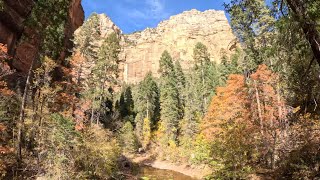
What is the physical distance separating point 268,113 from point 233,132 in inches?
295

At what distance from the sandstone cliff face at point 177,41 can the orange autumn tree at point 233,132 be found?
85.6 metres

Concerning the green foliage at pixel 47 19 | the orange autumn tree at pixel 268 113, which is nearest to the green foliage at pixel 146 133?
the orange autumn tree at pixel 268 113

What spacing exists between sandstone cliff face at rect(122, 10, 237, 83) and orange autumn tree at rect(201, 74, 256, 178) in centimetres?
8558

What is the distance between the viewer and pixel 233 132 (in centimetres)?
1952

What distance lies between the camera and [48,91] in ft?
69.7

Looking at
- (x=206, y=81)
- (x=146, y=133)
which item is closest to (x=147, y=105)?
(x=146, y=133)

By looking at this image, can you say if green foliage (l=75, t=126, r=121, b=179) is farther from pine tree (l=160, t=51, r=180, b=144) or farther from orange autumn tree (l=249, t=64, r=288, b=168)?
pine tree (l=160, t=51, r=180, b=144)

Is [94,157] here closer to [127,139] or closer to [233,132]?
[233,132]

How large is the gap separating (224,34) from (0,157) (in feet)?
410

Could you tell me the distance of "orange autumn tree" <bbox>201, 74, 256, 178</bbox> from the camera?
18016 mm

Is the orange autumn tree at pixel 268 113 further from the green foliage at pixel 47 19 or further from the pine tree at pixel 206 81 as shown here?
the pine tree at pixel 206 81

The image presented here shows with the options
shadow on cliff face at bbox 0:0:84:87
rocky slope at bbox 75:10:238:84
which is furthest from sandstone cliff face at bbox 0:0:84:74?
rocky slope at bbox 75:10:238:84

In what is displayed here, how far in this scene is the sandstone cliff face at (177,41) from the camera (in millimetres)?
124500

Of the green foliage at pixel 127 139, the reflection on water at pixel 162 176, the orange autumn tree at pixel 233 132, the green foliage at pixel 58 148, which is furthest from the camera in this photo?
the green foliage at pixel 127 139
